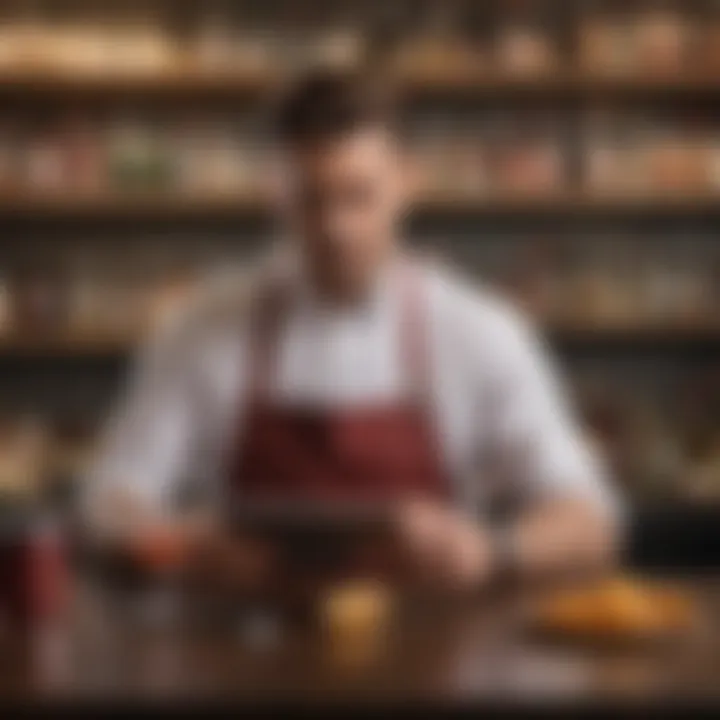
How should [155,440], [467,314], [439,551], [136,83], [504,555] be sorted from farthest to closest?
1. [136,83]
2. [467,314]
3. [155,440]
4. [504,555]
5. [439,551]

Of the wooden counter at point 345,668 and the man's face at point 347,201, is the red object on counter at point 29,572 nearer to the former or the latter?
the wooden counter at point 345,668

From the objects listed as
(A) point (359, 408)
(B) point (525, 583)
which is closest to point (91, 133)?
(A) point (359, 408)

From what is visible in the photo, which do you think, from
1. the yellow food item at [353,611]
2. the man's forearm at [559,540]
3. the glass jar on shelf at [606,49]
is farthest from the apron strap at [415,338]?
the glass jar on shelf at [606,49]

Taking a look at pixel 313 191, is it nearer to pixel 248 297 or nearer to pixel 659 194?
pixel 248 297

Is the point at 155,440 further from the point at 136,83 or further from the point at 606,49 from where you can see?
the point at 606,49

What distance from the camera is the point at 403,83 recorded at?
9.69 ft

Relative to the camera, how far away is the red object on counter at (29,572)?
1.29 meters

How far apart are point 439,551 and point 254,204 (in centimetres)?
152

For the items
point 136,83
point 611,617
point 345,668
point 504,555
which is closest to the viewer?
point 345,668

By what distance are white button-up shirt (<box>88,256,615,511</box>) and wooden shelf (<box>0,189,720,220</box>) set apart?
2.85 feet

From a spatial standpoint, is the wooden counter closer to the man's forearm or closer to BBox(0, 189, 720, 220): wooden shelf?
the man's forearm

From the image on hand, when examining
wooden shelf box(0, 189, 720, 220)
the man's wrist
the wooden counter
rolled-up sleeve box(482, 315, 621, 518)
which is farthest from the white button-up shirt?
wooden shelf box(0, 189, 720, 220)

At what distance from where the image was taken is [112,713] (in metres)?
1.06

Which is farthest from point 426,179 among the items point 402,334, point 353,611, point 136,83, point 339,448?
point 353,611
